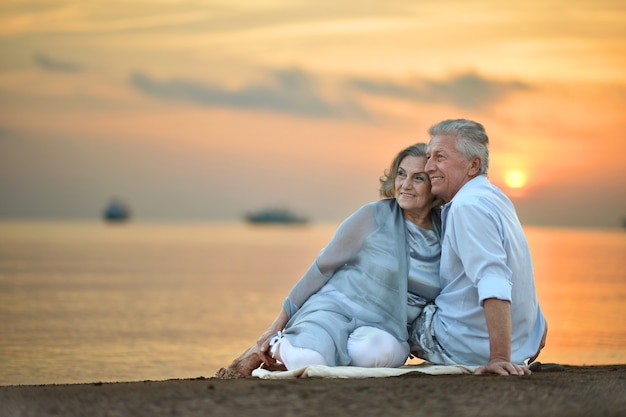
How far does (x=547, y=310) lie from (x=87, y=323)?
10002 millimetres

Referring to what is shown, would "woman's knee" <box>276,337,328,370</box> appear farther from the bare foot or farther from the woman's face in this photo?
the woman's face

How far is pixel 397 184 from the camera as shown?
700 cm

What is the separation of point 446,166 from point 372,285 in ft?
2.97

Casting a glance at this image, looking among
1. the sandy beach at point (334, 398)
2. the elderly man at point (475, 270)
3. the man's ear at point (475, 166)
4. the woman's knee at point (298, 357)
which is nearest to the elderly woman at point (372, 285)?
the woman's knee at point (298, 357)

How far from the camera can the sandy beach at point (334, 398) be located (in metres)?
5.35

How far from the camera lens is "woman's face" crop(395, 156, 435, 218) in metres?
6.90

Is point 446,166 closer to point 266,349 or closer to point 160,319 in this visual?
point 266,349

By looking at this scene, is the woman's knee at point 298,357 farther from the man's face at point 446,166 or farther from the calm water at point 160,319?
the calm water at point 160,319

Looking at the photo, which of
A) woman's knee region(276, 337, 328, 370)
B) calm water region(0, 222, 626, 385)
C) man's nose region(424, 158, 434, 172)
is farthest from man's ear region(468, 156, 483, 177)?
calm water region(0, 222, 626, 385)

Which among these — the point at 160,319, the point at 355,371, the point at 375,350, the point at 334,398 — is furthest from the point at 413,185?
the point at 160,319

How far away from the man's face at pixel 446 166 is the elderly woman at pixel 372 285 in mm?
197

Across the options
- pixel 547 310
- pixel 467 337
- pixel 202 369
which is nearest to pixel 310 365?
pixel 467 337

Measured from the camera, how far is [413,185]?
691 centimetres

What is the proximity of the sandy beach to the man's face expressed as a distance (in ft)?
3.95
